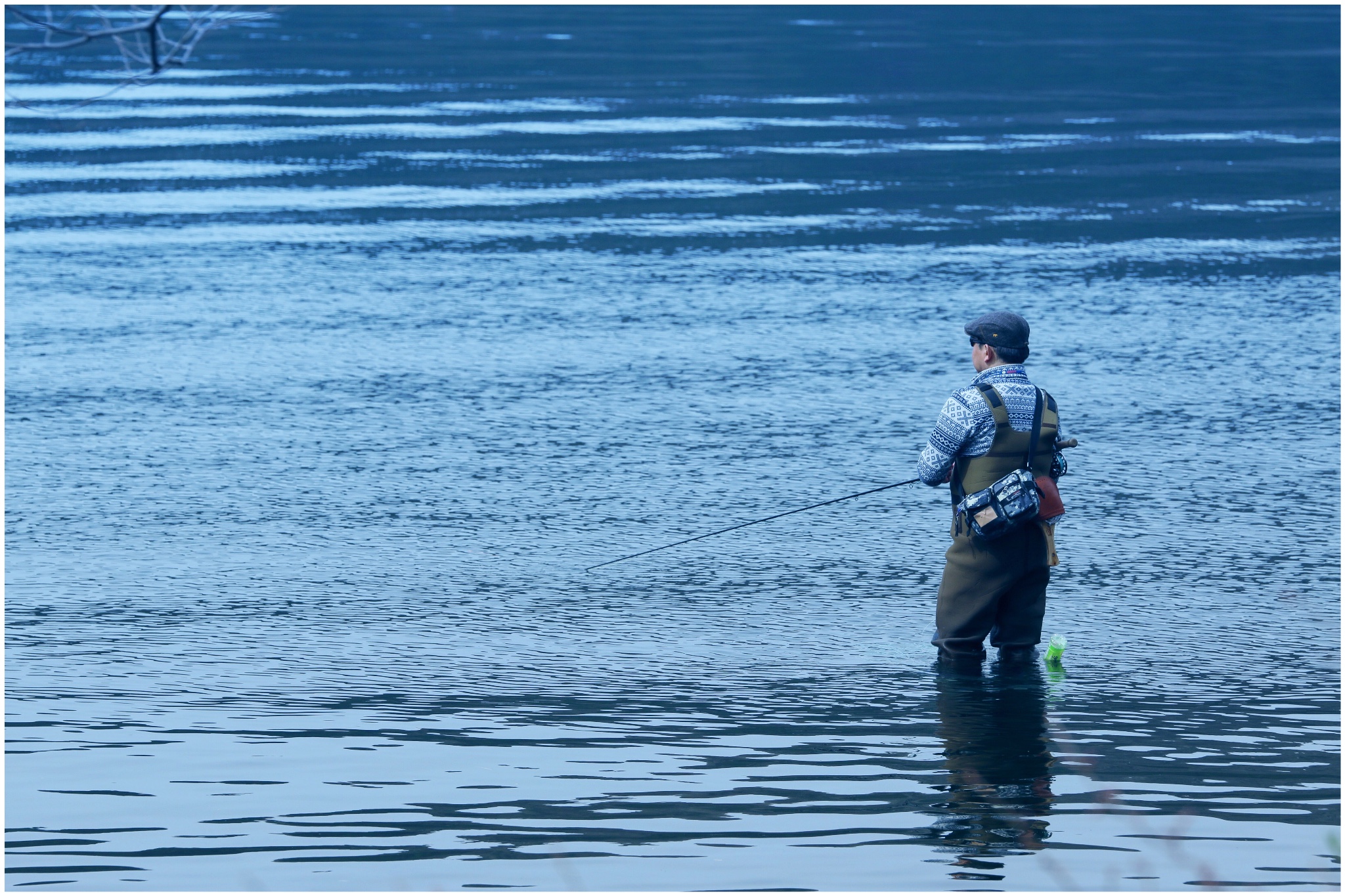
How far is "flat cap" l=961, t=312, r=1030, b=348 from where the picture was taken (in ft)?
20.0

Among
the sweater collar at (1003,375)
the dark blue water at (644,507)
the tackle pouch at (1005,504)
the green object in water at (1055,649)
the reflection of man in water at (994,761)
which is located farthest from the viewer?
the green object in water at (1055,649)

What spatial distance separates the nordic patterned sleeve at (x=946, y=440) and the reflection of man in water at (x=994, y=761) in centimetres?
68

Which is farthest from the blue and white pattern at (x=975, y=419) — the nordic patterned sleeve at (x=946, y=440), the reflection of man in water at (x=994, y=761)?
the reflection of man in water at (x=994, y=761)

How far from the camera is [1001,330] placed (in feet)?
20.0

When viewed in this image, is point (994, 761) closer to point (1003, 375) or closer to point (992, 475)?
point (992, 475)

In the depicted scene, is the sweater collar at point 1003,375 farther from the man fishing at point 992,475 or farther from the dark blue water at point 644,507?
the dark blue water at point 644,507

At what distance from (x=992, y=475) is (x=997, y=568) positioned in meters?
0.31

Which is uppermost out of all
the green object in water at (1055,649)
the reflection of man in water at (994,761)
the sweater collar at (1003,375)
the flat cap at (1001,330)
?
the flat cap at (1001,330)

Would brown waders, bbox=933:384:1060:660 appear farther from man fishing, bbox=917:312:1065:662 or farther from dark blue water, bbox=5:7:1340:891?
dark blue water, bbox=5:7:1340:891

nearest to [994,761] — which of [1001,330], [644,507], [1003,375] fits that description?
[1003,375]

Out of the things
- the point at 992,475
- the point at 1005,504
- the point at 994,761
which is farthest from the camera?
the point at 992,475

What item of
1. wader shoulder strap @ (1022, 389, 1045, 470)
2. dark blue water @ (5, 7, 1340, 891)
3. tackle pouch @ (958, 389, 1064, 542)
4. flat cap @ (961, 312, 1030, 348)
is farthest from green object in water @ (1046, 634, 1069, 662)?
flat cap @ (961, 312, 1030, 348)

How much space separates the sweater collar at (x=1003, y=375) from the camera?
6.11m

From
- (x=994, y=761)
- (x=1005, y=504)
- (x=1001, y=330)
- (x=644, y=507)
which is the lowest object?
(x=994, y=761)
